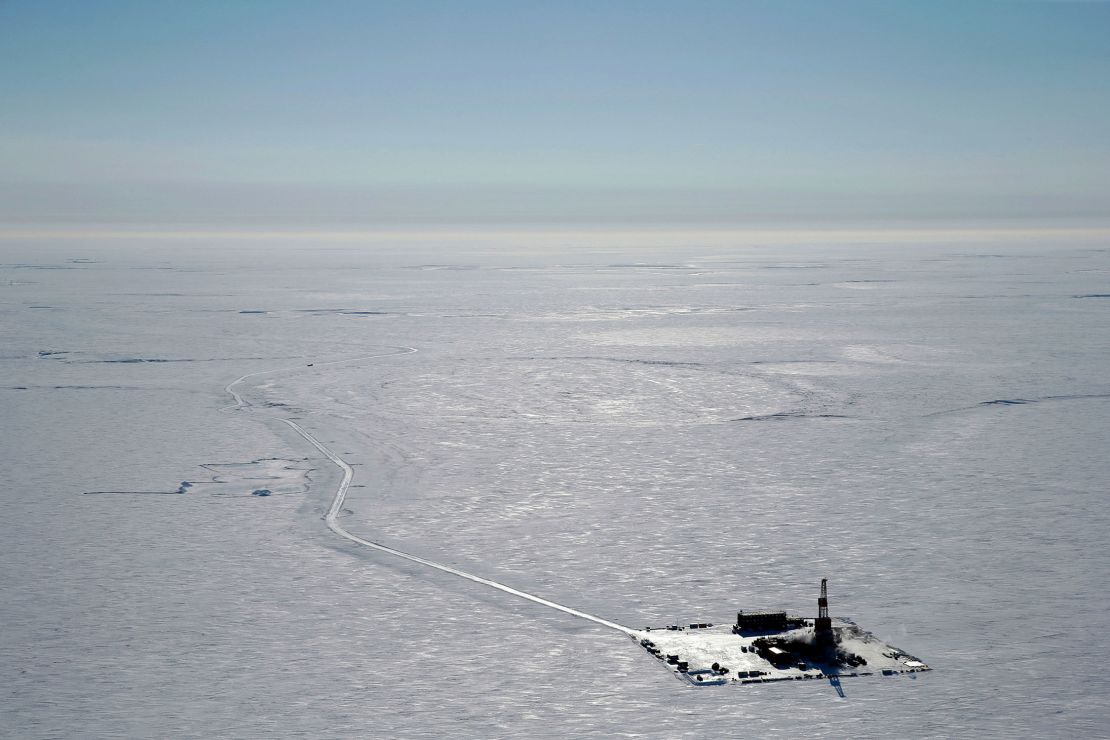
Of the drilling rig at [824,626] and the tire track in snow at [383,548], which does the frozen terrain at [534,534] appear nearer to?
the tire track in snow at [383,548]

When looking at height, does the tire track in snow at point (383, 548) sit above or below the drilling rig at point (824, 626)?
below

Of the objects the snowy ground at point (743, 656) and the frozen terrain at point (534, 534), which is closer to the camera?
the frozen terrain at point (534, 534)

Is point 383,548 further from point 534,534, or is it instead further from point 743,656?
point 743,656

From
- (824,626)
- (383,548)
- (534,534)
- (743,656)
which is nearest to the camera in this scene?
(743,656)

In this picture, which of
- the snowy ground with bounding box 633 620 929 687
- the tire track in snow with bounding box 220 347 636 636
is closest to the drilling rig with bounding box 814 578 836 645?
the snowy ground with bounding box 633 620 929 687

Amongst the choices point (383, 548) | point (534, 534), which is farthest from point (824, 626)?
point (383, 548)

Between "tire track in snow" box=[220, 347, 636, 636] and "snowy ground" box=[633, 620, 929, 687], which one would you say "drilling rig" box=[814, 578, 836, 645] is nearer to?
"snowy ground" box=[633, 620, 929, 687]

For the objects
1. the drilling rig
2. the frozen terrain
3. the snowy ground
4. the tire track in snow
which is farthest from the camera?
the tire track in snow

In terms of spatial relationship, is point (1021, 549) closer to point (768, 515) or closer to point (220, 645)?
point (768, 515)

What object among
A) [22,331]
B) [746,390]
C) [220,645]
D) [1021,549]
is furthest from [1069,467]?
[22,331]

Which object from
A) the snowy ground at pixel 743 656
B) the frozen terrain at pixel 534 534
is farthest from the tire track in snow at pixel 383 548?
the snowy ground at pixel 743 656
